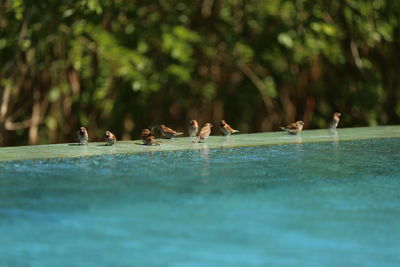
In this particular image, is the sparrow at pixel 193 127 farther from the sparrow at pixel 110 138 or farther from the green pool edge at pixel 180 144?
the sparrow at pixel 110 138

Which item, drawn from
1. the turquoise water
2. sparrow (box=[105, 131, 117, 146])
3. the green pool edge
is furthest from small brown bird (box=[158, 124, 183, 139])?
the turquoise water

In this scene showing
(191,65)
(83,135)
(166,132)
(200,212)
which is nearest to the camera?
(200,212)

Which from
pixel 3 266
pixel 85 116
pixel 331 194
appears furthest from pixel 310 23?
pixel 3 266

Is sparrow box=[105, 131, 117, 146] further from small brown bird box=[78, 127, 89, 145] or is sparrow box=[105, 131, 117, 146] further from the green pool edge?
small brown bird box=[78, 127, 89, 145]

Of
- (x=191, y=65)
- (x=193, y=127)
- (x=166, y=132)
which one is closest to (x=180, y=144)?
(x=193, y=127)

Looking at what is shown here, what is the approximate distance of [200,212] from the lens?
4.13 m

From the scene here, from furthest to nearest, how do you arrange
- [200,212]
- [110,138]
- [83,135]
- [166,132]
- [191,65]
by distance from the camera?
[191,65], [166,132], [83,135], [110,138], [200,212]

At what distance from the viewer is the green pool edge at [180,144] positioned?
673 cm

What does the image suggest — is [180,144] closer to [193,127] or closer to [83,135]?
[193,127]

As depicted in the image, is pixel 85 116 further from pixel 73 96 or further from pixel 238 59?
pixel 238 59

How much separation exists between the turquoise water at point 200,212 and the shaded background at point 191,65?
13.5 feet

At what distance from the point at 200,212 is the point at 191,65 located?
6.59 m

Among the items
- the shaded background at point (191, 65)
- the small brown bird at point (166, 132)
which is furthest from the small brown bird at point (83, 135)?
the shaded background at point (191, 65)

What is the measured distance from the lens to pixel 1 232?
3738 millimetres
